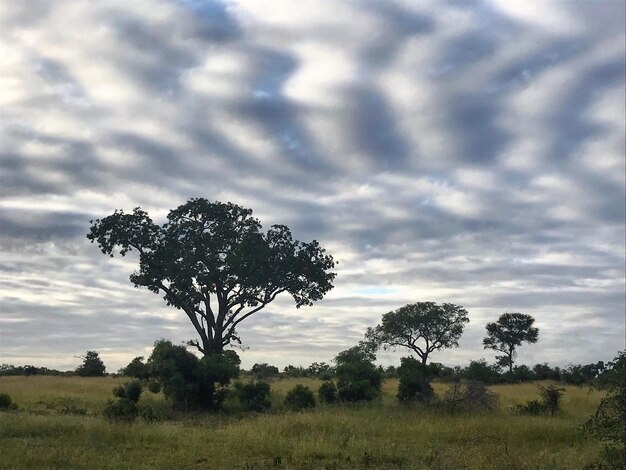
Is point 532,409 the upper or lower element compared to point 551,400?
lower

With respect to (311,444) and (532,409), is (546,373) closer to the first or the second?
(532,409)

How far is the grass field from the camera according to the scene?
13922 millimetres

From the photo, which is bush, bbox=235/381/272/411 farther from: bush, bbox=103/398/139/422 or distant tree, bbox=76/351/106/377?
distant tree, bbox=76/351/106/377

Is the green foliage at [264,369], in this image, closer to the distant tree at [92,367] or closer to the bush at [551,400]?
the distant tree at [92,367]

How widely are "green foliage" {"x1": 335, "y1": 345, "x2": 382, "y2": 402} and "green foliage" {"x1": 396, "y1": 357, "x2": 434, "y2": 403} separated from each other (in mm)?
1597

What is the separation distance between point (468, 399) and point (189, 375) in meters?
13.6

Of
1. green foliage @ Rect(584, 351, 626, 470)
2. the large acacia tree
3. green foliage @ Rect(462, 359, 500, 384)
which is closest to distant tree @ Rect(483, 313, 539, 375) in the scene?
green foliage @ Rect(462, 359, 500, 384)

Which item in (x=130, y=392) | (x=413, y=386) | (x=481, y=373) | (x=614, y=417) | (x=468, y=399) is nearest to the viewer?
(x=614, y=417)

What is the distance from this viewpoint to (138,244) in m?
44.5

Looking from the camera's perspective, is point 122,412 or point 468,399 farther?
point 468,399

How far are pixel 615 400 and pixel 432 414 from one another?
15317 mm

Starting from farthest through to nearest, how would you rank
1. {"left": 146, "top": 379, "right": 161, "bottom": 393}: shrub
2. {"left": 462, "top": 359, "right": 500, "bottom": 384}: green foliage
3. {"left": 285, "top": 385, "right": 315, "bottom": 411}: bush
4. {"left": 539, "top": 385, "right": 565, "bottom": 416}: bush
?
{"left": 462, "top": 359, "right": 500, "bottom": 384}: green foliage
{"left": 146, "top": 379, "right": 161, "bottom": 393}: shrub
{"left": 285, "top": 385, "right": 315, "bottom": 411}: bush
{"left": 539, "top": 385, "right": 565, "bottom": 416}: bush

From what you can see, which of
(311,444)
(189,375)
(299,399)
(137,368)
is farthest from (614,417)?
(137,368)

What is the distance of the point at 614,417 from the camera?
36.7 ft
